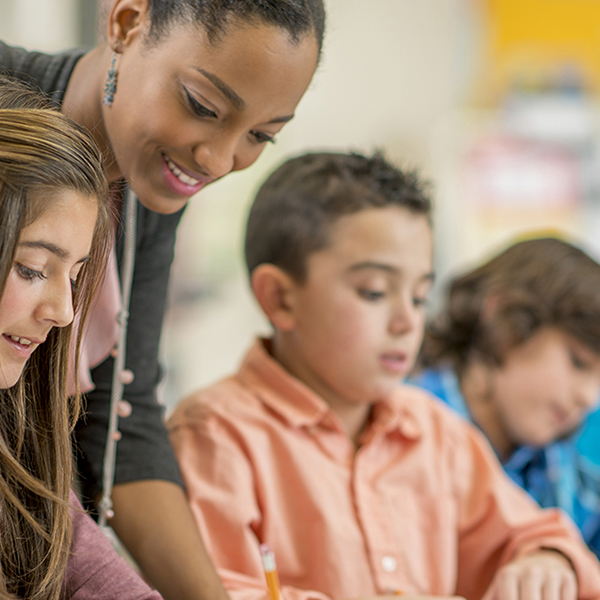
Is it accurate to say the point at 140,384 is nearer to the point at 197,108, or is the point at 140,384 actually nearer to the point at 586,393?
the point at 197,108

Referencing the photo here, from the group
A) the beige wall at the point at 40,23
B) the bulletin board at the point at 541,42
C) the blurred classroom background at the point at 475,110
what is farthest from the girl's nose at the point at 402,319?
the bulletin board at the point at 541,42

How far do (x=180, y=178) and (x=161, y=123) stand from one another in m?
0.05

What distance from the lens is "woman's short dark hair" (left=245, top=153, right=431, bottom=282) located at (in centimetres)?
89

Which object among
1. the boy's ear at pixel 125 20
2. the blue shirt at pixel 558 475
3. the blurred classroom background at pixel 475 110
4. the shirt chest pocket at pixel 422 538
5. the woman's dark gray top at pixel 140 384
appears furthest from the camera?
the blurred classroom background at pixel 475 110

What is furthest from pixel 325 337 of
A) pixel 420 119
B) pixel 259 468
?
pixel 420 119

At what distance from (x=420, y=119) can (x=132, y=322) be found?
2.46m

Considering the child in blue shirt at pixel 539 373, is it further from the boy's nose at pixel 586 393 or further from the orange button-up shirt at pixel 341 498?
the orange button-up shirt at pixel 341 498

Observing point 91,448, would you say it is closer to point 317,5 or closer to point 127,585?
point 127,585

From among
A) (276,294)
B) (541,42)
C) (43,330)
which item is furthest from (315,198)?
(541,42)

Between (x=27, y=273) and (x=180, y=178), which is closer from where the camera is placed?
(x=27, y=273)

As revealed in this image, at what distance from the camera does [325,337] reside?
87cm

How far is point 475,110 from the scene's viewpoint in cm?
312

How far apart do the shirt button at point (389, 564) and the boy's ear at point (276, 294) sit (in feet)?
0.92

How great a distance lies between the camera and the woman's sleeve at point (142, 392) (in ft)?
2.35
